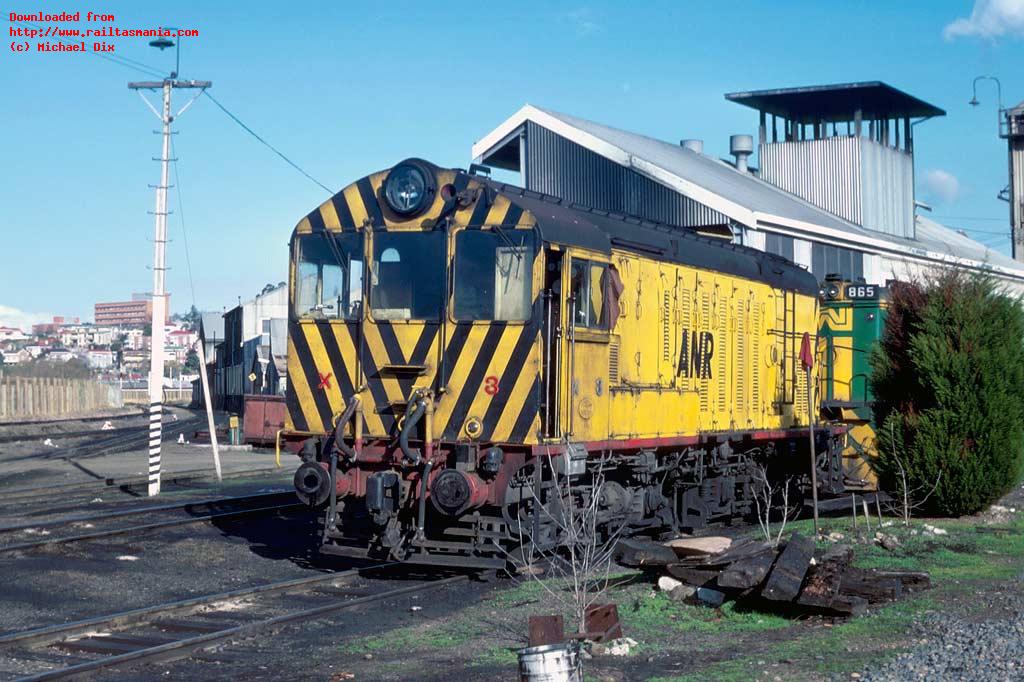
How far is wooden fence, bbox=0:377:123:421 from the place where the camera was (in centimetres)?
5981

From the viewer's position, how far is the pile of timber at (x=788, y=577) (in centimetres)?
861

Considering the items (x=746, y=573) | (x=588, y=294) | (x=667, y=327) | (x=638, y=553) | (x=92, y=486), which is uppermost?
(x=588, y=294)

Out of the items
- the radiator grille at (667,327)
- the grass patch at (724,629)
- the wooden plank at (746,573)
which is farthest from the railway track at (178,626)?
the radiator grille at (667,327)

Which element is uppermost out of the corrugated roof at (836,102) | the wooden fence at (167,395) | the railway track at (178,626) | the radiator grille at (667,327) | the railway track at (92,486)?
the corrugated roof at (836,102)

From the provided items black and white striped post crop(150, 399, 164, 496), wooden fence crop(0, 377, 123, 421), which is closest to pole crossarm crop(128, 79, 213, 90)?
black and white striped post crop(150, 399, 164, 496)

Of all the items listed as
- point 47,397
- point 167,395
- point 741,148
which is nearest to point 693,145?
point 741,148

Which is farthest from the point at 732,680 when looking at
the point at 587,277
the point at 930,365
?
the point at 930,365

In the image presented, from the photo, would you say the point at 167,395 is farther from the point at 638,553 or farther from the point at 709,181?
the point at 638,553

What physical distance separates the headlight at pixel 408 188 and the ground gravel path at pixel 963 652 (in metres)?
5.97

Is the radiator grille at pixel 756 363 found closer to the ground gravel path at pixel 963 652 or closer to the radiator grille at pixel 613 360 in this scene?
the radiator grille at pixel 613 360

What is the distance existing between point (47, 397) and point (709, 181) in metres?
47.5

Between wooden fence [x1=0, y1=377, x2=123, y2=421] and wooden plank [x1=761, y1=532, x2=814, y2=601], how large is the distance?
53.8 metres

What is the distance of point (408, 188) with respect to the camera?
453 inches

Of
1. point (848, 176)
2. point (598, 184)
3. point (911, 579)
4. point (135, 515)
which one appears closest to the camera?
point (911, 579)
